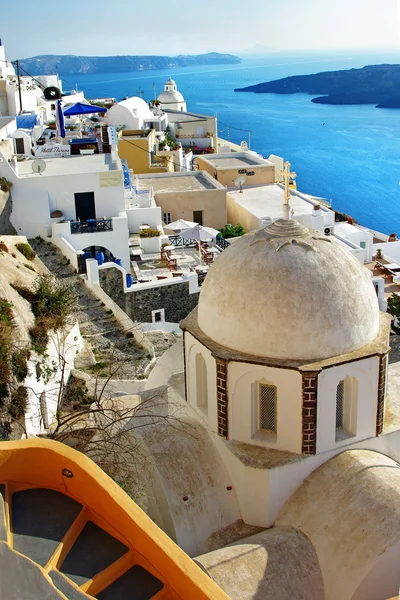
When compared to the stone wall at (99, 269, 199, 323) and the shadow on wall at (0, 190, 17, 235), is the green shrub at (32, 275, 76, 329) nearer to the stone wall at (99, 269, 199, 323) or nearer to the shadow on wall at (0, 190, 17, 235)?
the stone wall at (99, 269, 199, 323)

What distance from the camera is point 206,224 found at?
35156 mm

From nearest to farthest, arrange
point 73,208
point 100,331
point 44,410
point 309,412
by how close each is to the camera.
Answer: point 309,412, point 44,410, point 100,331, point 73,208

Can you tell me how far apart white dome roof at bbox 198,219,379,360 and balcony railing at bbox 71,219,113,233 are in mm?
15706

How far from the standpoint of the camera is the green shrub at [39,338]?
→ 48.5 ft

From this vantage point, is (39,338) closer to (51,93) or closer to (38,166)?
(38,166)

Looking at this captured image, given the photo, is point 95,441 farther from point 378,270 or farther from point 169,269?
point 378,270

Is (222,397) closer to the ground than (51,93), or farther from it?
closer to the ground

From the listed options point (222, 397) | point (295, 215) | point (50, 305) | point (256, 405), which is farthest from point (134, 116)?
point (256, 405)

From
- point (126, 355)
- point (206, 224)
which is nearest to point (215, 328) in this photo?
point (126, 355)

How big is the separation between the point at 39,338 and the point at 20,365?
1667 mm

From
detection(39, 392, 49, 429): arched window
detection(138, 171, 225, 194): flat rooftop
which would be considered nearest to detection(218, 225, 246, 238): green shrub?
detection(138, 171, 225, 194): flat rooftop

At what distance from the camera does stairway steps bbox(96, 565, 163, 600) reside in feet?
18.4

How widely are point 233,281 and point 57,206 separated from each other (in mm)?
17396

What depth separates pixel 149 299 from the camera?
23234mm
